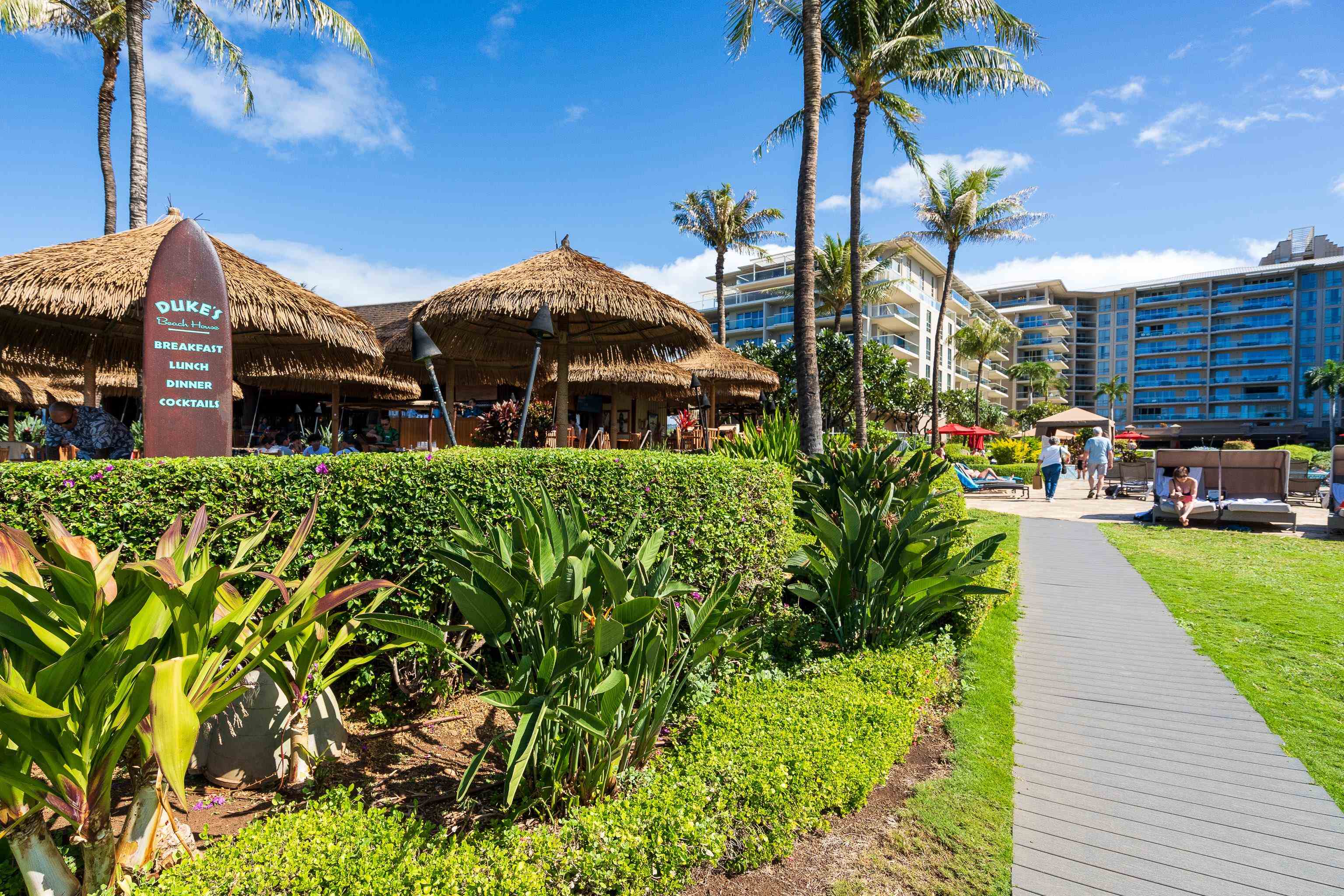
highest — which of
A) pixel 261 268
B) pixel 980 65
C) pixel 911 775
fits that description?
pixel 980 65

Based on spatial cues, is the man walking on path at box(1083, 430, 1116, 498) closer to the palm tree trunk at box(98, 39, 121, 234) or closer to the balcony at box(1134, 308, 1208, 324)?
the palm tree trunk at box(98, 39, 121, 234)

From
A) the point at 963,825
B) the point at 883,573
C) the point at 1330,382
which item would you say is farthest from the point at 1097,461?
the point at 1330,382

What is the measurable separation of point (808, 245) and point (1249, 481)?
957 cm

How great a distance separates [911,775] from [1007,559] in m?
4.16

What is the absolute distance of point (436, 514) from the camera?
11.4 feet

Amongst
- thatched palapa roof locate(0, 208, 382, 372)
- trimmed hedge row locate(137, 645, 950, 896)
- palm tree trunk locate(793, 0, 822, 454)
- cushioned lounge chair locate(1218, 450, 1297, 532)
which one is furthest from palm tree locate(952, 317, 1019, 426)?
trimmed hedge row locate(137, 645, 950, 896)

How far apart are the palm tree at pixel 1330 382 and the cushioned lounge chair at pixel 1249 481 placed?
248ft

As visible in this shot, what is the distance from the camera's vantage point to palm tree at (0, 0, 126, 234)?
12.6 meters

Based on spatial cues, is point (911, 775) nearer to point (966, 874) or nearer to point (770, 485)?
point (966, 874)

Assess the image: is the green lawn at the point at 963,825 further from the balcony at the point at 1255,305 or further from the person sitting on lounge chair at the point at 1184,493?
the balcony at the point at 1255,305

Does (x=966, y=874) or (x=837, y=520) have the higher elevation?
(x=837, y=520)

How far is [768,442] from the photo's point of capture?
731cm

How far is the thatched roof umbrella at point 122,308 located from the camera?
5.58 metres

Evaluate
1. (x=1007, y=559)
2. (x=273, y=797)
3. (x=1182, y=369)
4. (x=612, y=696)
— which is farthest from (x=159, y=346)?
(x=1182, y=369)
